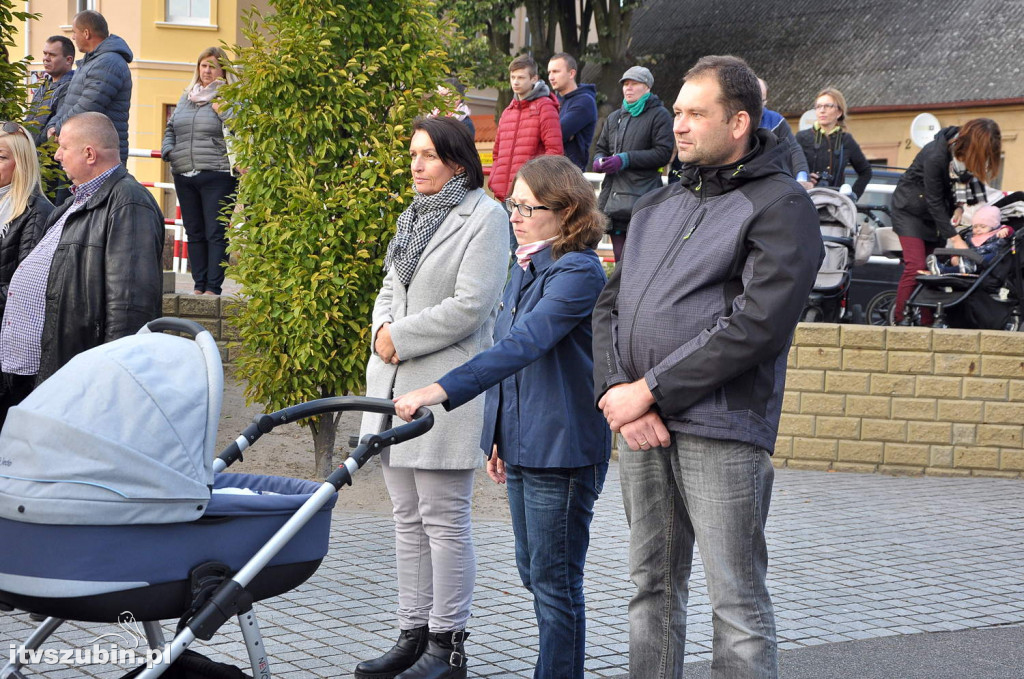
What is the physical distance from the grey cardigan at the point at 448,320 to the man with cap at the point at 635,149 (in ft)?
20.5

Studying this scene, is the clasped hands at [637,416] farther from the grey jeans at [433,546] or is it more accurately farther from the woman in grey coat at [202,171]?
the woman in grey coat at [202,171]

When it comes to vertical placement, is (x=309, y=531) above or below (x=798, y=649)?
above

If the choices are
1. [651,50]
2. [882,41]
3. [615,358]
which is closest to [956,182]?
[615,358]

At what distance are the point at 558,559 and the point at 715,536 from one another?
2.64 ft

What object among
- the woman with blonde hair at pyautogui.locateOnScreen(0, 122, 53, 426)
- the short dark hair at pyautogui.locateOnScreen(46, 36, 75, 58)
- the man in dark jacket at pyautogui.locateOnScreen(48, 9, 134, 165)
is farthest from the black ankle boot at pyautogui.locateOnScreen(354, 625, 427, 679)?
the short dark hair at pyautogui.locateOnScreen(46, 36, 75, 58)

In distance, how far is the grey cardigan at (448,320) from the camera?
4.91 m

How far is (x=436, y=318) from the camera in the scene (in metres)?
4.92

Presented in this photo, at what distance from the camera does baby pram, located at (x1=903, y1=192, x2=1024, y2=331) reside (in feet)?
33.0

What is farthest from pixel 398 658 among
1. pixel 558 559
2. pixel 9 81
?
pixel 9 81

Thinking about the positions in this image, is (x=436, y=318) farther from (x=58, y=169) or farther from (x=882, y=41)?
(x=882, y=41)

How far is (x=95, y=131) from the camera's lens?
223 inches

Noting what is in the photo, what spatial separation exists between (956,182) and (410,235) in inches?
263

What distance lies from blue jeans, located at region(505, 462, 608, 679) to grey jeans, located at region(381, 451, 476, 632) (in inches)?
19.4

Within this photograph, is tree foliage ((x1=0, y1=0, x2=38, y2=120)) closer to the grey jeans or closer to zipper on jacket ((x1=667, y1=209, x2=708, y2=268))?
the grey jeans
